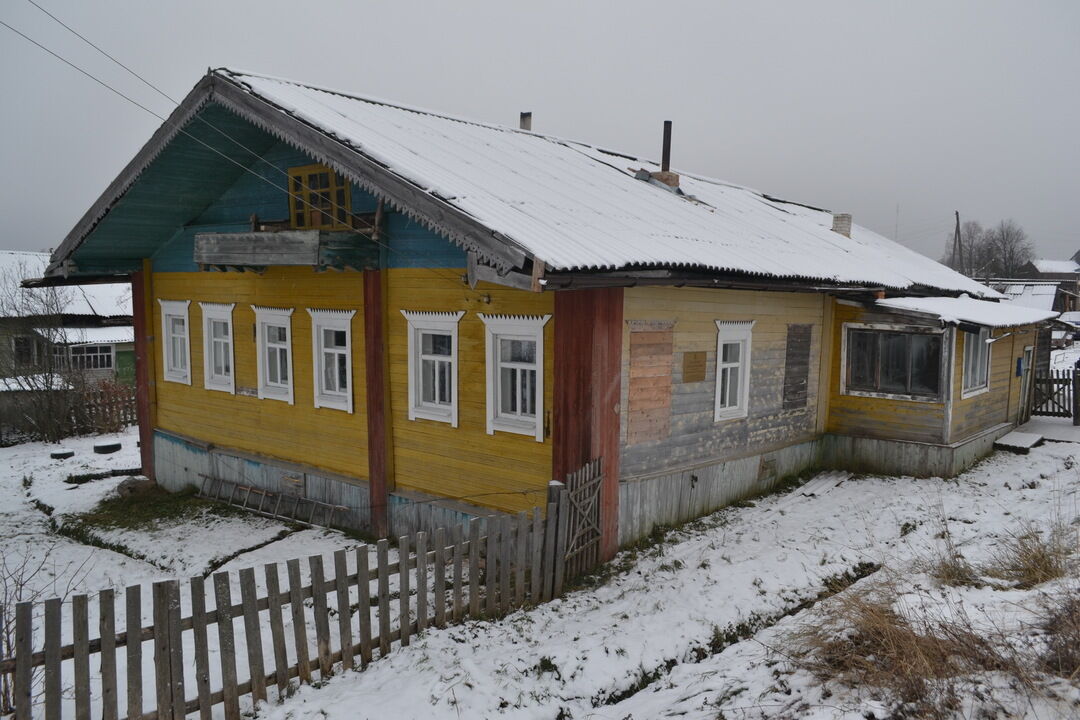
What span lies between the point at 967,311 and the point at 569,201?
8.67m

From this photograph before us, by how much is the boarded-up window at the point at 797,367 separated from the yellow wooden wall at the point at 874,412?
95cm

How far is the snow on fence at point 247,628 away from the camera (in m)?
4.67

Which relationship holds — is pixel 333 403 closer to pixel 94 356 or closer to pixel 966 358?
pixel 966 358

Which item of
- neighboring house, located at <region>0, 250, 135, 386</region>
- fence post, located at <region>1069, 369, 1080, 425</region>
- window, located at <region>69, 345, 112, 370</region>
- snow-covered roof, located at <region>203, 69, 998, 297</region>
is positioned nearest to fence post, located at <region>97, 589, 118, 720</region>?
snow-covered roof, located at <region>203, 69, 998, 297</region>

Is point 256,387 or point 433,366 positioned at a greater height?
point 433,366

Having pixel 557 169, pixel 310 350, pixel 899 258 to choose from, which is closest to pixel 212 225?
pixel 310 350

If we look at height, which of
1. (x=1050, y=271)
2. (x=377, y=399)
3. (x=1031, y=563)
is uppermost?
(x=1050, y=271)

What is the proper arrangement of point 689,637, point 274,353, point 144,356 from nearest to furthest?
point 689,637 < point 274,353 < point 144,356

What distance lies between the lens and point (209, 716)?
5.02 metres

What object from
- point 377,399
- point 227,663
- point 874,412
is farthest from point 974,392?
point 227,663

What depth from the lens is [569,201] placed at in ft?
31.1

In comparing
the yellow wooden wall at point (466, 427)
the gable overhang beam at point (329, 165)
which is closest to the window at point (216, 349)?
the gable overhang beam at point (329, 165)

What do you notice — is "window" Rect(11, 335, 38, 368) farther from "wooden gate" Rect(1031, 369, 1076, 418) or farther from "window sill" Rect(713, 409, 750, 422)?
"wooden gate" Rect(1031, 369, 1076, 418)

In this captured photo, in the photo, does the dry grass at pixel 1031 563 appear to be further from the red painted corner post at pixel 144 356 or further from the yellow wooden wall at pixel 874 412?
the red painted corner post at pixel 144 356
